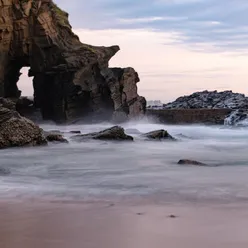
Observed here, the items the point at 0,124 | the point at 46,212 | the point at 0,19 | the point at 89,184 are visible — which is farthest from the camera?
the point at 0,19

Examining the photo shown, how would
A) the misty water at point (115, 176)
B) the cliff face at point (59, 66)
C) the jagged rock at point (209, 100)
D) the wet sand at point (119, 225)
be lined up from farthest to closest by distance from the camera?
the jagged rock at point (209, 100) → the cliff face at point (59, 66) → the misty water at point (115, 176) → the wet sand at point (119, 225)

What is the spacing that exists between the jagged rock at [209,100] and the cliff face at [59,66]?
44.4 ft

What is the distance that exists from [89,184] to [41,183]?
61cm

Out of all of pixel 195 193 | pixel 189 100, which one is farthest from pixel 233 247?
pixel 189 100

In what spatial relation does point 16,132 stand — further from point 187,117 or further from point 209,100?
point 209,100

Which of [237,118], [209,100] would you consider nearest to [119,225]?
[237,118]

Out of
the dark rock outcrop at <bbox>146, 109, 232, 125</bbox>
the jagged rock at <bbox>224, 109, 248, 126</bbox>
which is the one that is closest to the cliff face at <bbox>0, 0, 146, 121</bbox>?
the dark rock outcrop at <bbox>146, 109, 232, 125</bbox>

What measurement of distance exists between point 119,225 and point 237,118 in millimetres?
26478

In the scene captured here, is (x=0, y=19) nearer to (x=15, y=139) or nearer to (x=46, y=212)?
(x=15, y=139)

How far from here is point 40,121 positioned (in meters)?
26.4

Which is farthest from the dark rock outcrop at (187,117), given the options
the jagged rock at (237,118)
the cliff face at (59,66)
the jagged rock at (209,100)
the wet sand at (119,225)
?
the wet sand at (119,225)

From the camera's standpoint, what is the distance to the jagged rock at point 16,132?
1077 centimetres

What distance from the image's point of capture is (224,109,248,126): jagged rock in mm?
28062

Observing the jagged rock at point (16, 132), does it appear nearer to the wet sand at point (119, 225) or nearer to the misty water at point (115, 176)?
the misty water at point (115, 176)
